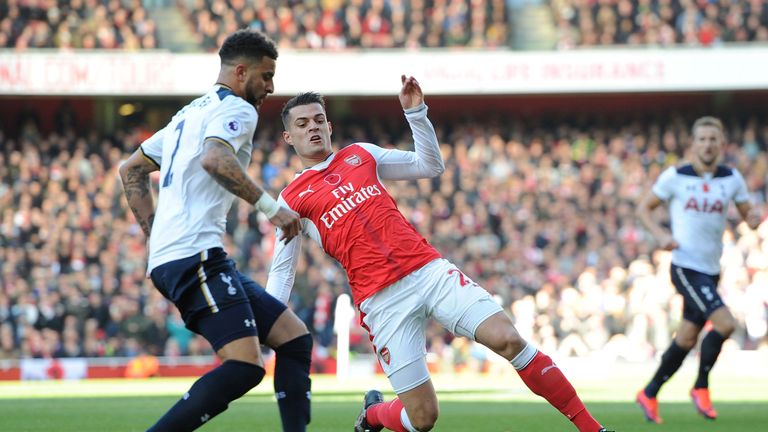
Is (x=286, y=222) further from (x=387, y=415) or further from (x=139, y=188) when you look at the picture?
(x=387, y=415)

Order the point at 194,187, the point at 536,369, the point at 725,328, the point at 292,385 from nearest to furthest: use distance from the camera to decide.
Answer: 1. the point at 194,187
2. the point at 292,385
3. the point at 536,369
4. the point at 725,328

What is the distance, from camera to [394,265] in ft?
24.2

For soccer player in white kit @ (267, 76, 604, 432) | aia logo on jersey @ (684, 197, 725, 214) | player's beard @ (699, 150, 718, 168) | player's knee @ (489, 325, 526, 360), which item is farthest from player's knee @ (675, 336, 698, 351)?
player's knee @ (489, 325, 526, 360)

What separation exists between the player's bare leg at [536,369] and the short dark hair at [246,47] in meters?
2.05

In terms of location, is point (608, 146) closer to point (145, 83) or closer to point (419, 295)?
point (145, 83)

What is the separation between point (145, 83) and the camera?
28.7m

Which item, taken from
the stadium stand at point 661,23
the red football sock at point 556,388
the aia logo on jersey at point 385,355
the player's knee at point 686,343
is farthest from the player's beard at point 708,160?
the stadium stand at point 661,23

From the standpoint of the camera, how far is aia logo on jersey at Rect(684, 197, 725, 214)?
36.9 ft

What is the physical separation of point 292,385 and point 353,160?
161cm

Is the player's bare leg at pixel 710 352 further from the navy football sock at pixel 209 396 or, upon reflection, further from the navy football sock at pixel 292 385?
the navy football sock at pixel 209 396

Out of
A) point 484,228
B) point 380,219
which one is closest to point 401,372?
point 380,219

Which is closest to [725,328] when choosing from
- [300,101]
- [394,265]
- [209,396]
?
[394,265]

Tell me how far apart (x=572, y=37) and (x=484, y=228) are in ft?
23.7

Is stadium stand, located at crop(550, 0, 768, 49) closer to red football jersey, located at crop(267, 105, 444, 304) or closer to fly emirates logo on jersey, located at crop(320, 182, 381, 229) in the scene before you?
red football jersey, located at crop(267, 105, 444, 304)
